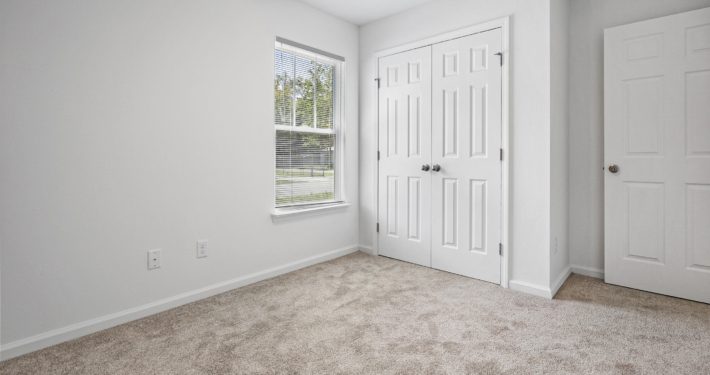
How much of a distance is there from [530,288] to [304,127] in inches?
88.8

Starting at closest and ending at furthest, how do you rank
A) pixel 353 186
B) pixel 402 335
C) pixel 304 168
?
1. pixel 402 335
2. pixel 304 168
3. pixel 353 186

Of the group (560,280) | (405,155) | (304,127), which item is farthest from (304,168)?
(560,280)

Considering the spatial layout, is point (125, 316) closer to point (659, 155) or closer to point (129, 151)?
point (129, 151)

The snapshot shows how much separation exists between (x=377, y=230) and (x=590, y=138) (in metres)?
2.03

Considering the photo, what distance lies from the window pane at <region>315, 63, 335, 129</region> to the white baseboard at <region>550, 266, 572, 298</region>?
233 cm

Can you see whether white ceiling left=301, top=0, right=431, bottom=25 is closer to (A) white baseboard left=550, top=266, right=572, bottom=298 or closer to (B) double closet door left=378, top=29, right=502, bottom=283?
(B) double closet door left=378, top=29, right=502, bottom=283

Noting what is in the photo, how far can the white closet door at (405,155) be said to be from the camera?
3.24 m

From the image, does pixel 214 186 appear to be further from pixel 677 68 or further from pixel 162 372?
pixel 677 68

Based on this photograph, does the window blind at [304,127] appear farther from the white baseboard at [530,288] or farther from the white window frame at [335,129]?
the white baseboard at [530,288]

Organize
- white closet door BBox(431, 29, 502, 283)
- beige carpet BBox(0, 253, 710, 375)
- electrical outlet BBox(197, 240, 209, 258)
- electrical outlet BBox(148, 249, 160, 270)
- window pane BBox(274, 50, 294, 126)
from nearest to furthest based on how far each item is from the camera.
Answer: beige carpet BBox(0, 253, 710, 375) → electrical outlet BBox(148, 249, 160, 270) → electrical outlet BBox(197, 240, 209, 258) → white closet door BBox(431, 29, 502, 283) → window pane BBox(274, 50, 294, 126)

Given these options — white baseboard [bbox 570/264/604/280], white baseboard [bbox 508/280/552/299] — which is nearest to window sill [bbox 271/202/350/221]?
white baseboard [bbox 508/280/552/299]

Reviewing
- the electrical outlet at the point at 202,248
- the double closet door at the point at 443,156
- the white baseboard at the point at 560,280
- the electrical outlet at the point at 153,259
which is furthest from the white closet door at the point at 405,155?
the electrical outlet at the point at 153,259

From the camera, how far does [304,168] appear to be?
3.31 meters

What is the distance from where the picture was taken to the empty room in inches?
72.6
